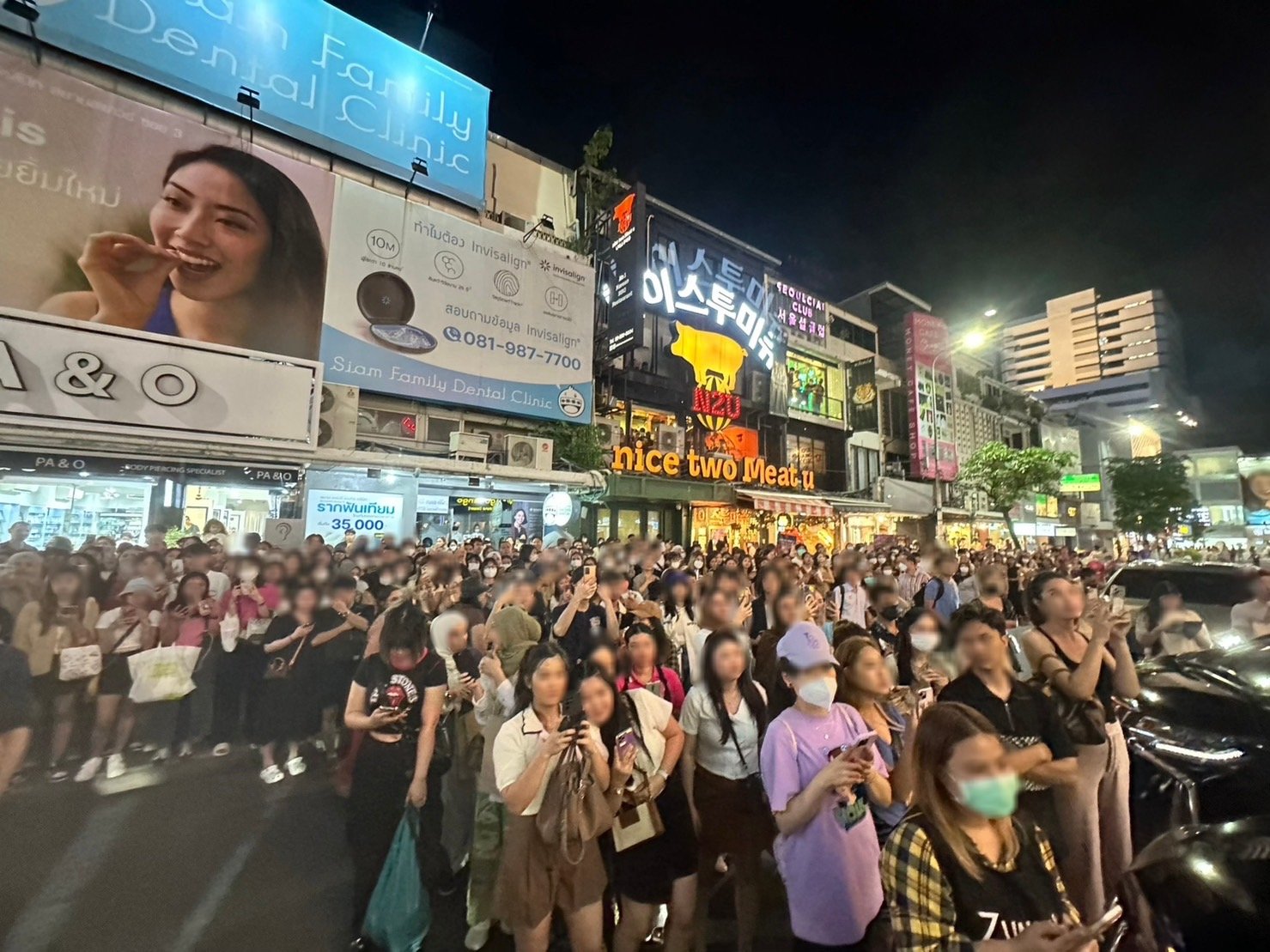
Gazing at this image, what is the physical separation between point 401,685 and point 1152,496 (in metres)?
41.3

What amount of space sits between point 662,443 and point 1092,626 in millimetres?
17198

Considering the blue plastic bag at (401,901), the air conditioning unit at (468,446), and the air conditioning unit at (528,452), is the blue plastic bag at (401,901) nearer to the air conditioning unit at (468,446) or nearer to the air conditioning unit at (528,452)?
the air conditioning unit at (468,446)

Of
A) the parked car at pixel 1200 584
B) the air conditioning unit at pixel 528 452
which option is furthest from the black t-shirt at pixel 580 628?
the air conditioning unit at pixel 528 452

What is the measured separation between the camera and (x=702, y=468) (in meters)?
19.0

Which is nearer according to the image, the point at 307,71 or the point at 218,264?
the point at 218,264

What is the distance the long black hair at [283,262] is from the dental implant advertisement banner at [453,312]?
40cm

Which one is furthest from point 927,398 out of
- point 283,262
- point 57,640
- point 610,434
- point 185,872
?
point 57,640

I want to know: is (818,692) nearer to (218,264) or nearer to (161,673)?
(161,673)

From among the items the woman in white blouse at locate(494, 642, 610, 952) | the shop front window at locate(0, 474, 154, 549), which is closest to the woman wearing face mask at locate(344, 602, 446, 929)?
the woman in white blouse at locate(494, 642, 610, 952)

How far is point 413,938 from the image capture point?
2.98 metres

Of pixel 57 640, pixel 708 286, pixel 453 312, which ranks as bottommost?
pixel 57 640

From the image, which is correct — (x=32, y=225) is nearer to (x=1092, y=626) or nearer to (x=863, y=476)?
(x=1092, y=626)

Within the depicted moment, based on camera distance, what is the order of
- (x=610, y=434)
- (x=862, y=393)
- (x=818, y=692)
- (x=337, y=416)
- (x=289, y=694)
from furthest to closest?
(x=862, y=393), (x=610, y=434), (x=337, y=416), (x=289, y=694), (x=818, y=692)

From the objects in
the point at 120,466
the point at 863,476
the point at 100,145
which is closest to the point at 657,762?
the point at 120,466
